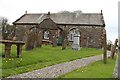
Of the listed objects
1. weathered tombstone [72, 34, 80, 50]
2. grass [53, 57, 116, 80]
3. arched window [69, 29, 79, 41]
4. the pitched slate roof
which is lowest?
grass [53, 57, 116, 80]

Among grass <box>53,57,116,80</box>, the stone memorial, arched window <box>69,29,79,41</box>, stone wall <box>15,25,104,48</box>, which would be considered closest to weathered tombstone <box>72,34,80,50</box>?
the stone memorial

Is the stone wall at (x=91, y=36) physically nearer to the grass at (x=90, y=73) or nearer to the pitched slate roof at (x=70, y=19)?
the pitched slate roof at (x=70, y=19)

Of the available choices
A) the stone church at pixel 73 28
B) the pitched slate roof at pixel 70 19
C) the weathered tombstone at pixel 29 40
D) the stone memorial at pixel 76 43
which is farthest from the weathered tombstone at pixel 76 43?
the pitched slate roof at pixel 70 19

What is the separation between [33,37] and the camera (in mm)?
18328

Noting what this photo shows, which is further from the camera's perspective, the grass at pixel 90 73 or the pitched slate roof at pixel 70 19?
the pitched slate roof at pixel 70 19

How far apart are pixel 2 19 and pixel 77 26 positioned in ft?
114

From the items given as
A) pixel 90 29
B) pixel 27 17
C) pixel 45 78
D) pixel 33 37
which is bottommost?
pixel 45 78

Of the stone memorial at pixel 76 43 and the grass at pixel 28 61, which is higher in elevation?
the stone memorial at pixel 76 43

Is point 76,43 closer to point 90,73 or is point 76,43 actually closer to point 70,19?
point 70,19

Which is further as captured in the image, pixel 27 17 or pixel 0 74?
pixel 27 17

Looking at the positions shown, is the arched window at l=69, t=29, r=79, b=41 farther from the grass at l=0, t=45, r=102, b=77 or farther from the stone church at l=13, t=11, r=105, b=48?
the grass at l=0, t=45, r=102, b=77

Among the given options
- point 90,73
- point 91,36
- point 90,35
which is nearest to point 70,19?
point 90,35

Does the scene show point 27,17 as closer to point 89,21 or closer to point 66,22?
point 66,22

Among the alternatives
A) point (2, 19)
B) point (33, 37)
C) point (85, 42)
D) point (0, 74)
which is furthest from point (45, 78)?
point (2, 19)
